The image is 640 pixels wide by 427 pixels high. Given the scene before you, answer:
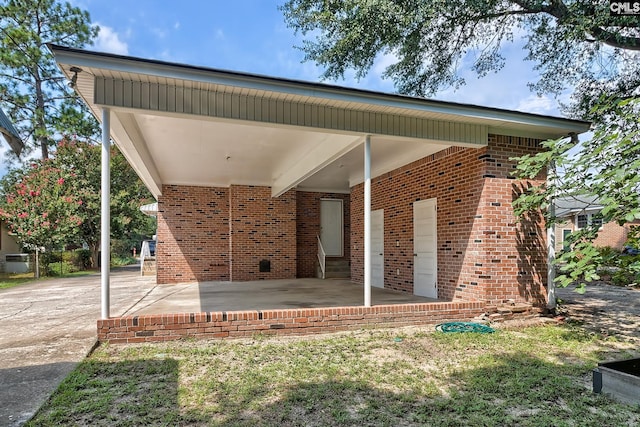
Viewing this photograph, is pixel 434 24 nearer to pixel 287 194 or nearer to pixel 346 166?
pixel 346 166

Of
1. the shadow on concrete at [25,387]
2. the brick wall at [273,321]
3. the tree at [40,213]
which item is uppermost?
the tree at [40,213]

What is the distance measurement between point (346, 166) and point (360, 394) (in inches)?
269

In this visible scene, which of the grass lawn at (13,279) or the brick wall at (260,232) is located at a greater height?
the brick wall at (260,232)

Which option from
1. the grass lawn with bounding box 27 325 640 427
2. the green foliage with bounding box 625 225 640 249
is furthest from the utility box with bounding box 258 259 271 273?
the green foliage with bounding box 625 225 640 249

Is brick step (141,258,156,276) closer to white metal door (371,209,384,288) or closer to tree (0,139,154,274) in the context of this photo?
tree (0,139,154,274)

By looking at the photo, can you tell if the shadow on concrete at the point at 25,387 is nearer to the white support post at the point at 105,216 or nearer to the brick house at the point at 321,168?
the white support post at the point at 105,216

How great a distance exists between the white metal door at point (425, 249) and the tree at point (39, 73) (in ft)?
64.1

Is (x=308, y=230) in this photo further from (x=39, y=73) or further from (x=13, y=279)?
(x=39, y=73)

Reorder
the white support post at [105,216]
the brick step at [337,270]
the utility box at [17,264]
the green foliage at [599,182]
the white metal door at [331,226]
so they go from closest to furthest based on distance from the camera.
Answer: the green foliage at [599,182] < the white support post at [105,216] < the brick step at [337,270] < the white metal door at [331,226] < the utility box at [17,264]

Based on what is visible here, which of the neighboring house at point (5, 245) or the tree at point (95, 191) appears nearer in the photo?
the neighboring house at point (5, 245)

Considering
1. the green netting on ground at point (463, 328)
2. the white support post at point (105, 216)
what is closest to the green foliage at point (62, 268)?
the white support post at point (105, 216)

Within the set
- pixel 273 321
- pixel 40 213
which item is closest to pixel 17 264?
pixel 40 213

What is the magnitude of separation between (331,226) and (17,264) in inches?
577

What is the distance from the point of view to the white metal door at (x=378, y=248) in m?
9.48
